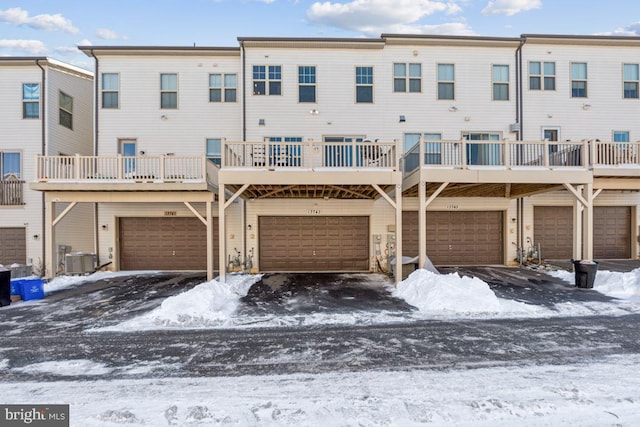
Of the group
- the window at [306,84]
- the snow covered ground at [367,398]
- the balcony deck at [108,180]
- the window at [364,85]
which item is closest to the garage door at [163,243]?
the balcony deck at [108,180]

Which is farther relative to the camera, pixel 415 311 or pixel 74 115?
pixel 74 115

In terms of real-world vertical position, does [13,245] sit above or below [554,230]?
below

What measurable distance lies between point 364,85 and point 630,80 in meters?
10.8

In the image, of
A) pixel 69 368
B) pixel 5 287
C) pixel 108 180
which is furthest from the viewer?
pixel 108 180

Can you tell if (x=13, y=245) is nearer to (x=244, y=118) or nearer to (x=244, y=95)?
(x=244, y=118)

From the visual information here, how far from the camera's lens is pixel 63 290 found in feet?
31.7

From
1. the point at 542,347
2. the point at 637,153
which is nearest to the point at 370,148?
the point at 542,347

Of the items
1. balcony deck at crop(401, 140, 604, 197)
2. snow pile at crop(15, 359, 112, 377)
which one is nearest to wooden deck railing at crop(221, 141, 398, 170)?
balcony deck at crop(401, 140, 604, 197)

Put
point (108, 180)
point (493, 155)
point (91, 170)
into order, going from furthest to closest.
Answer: point (493, 155)
point (91, 170)
point (108, 180)

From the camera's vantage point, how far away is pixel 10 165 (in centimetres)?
1259

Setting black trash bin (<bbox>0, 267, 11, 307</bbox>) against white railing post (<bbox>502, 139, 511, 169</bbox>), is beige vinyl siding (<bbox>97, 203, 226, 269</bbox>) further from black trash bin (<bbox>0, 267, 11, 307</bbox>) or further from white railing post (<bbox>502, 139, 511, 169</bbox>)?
white railing post (<bbox>502, 139, 511, 169</bbox>)

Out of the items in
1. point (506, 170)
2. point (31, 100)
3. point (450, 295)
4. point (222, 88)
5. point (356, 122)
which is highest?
point (222, 88)

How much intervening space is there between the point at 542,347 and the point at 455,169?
5.56m

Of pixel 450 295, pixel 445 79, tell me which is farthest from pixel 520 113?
pixel 450 295
